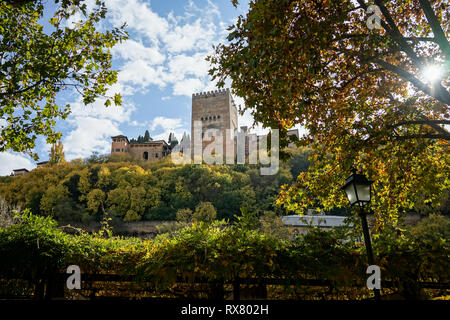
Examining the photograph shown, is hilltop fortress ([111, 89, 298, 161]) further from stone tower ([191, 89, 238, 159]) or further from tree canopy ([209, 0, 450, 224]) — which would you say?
Answer: tree canopy ([209, 0, 450, 224])

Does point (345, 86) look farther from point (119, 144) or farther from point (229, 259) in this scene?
point (119, 144)

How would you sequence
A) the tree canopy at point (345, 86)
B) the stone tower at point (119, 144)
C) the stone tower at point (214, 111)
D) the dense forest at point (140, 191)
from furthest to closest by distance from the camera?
the stone tower at point (214, 111) < the stone tower at point (119, 144) < the dense forest at point (140, 191) < the tree canopy at point (345, 86)

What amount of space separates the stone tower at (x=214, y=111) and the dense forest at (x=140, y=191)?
2197 cm

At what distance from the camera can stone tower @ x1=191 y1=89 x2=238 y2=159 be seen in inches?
2746

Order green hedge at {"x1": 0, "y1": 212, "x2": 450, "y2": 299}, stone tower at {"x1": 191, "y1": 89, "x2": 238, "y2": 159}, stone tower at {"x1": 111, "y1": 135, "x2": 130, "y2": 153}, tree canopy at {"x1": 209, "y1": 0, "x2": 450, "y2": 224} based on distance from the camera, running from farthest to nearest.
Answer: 1. stone tower at {"x1": 191, "y1": 89, "x2": 238, "y2": 159}
2. stone tower at {"x1": 111, "y1": 135, "x2": 130, "y2": 153}
3. tree canopy at {"x1": 209, "y1": 0, "x2": 450, "y2": 224}
4. green hedge at {"x1": 0, "y1": 212, "x2": 450, "y2": 299}

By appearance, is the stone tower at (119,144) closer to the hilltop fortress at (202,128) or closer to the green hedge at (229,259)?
the hilltop fortress at (202,128)

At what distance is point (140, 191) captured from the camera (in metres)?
43.7

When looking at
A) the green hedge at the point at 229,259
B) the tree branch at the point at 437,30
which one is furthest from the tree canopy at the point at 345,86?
the green hedge at the point at 229,259

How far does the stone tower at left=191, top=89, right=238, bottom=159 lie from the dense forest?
2197 centimetres

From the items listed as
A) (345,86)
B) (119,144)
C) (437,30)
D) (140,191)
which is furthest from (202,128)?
(437,30)

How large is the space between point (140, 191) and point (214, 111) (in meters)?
33.7

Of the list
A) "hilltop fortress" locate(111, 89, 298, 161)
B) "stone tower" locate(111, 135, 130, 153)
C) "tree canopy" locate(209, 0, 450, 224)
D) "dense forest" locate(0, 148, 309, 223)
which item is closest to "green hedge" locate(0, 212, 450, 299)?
"tree canopy" locate(209, 0, 450, 224)

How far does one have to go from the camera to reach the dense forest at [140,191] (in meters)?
41.5
